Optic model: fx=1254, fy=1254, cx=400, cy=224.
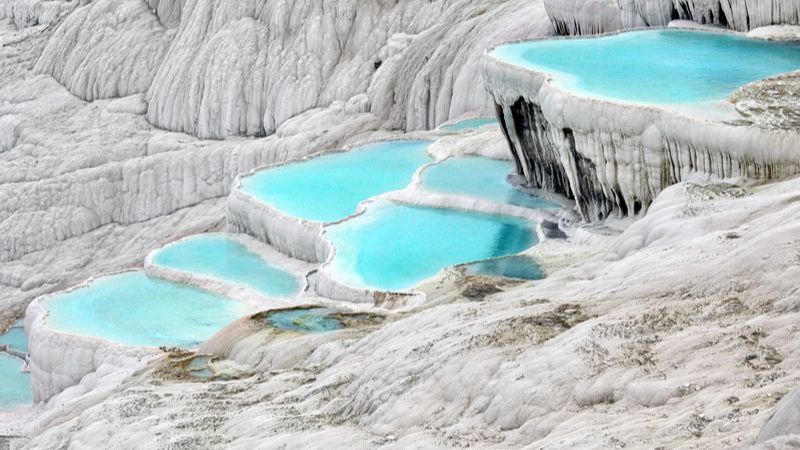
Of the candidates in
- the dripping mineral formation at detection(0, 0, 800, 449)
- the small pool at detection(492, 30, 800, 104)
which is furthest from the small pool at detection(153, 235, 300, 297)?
the small pool at detection(492, 30, 800, 104)

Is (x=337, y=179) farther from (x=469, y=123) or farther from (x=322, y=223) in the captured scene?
(x=469, y=123)

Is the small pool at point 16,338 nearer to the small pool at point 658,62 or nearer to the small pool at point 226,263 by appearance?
the small pool at point 226,263

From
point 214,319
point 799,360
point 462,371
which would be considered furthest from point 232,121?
point 799,360

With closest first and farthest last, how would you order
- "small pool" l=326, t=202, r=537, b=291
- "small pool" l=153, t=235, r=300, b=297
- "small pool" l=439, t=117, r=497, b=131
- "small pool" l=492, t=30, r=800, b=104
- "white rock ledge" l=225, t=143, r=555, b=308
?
"small pool" l=492, t=30, r=800, b=104
"white rock ledge" l=225, t=143, r=555, b=308
"small pool" l=326, t=202, r=537, b=291
"small pool" l=153, t=235, r=300, b=297
"small pool" l=439, t=117, r=497, b=131

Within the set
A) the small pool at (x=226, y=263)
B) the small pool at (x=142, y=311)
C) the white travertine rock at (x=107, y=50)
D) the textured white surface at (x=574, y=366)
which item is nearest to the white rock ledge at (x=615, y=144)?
the textured white surface at (x=574, y=366)

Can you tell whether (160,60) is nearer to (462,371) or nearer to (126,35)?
(126,35)

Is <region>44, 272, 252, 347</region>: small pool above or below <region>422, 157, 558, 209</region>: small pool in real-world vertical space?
below

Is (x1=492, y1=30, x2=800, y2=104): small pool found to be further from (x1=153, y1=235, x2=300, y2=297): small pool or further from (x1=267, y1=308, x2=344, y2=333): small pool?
(x1=153, y1=235, x2=300, y2=297): small pool
